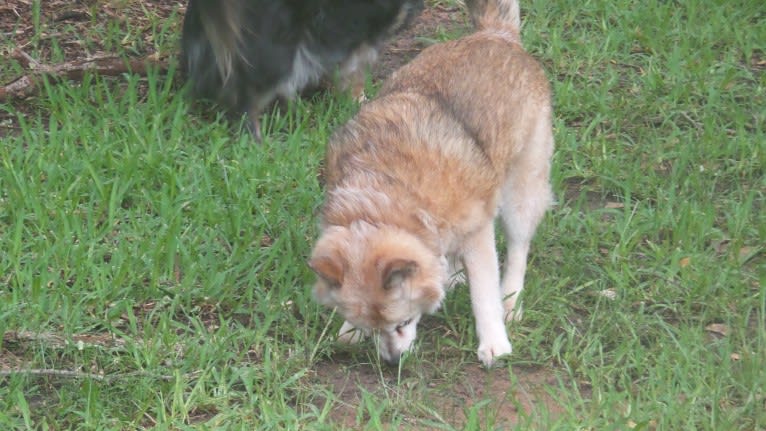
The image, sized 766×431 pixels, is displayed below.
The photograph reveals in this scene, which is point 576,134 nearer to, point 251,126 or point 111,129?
point 251,126

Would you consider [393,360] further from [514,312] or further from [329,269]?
[514,312]

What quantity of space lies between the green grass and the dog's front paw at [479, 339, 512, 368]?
0.14 ft

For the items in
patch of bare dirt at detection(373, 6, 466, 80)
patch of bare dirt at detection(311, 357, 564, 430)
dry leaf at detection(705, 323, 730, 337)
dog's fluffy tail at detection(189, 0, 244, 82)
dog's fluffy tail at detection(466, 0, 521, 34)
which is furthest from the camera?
patch of bare dirt at detection(373, 6, 466, 80)

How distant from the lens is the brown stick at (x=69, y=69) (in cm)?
643

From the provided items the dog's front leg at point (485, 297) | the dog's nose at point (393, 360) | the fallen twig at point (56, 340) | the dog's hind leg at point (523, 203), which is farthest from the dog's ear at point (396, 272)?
the fallen twig at point (56, 340)

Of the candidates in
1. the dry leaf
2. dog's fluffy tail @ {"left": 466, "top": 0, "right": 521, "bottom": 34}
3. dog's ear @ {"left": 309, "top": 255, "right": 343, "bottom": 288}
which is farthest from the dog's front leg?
dog's fluffy tail @ {"left": 466, "top": 0, "right": 521, "bottom": 34}

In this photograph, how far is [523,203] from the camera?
505cm

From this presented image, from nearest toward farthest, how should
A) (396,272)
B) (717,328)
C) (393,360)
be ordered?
(396,272) → (393,360) → (717,328)

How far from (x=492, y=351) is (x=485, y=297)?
21 centimetres

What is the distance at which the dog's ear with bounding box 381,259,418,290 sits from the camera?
13.5 feet

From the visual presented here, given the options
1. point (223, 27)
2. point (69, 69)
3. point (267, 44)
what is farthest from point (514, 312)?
point (69, 69)

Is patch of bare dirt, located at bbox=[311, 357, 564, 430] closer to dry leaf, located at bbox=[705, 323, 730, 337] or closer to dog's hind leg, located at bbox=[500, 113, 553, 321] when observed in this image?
dog's hind leg, located at bbox=[500, 113, 553, 321]

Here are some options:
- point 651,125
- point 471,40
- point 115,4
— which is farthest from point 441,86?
point 115,4

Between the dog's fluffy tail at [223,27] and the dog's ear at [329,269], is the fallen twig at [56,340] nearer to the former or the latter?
the dog's ear at [329,269]
